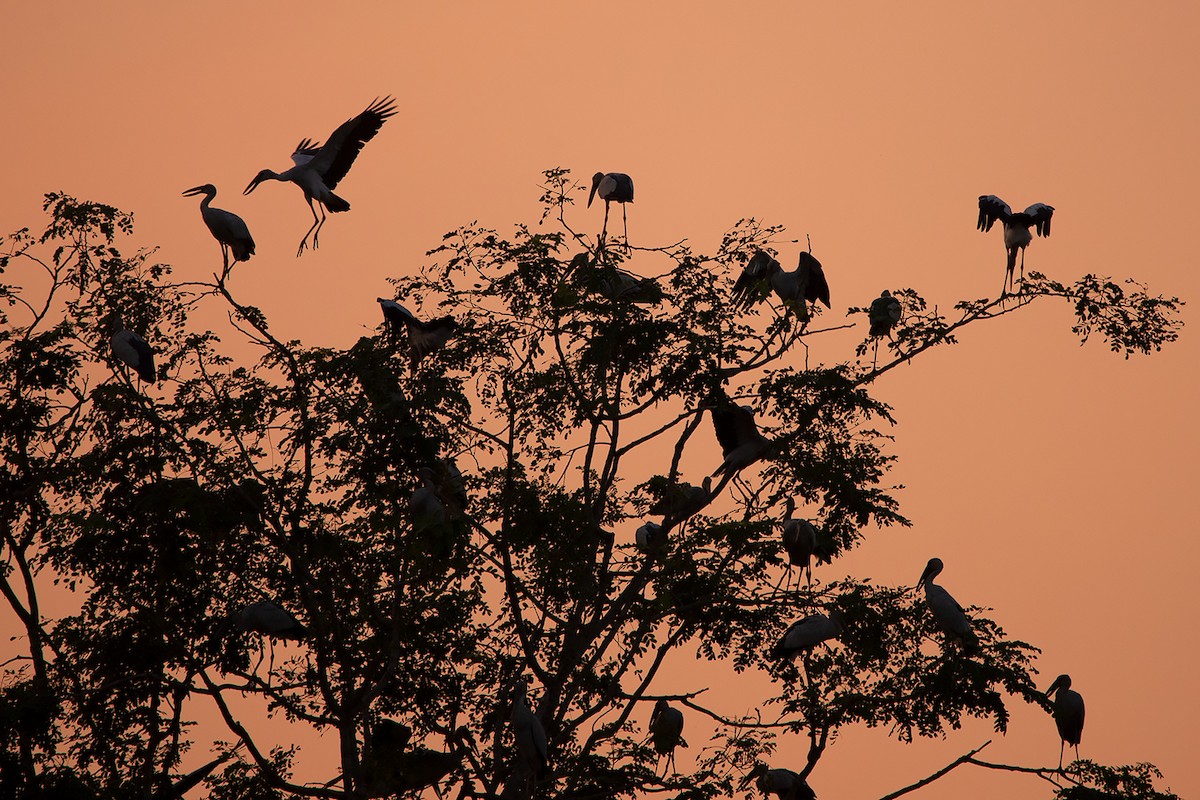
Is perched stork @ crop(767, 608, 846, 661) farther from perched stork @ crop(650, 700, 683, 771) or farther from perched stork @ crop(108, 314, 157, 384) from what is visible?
perched stork @ crop(108, 314, 157, 384)

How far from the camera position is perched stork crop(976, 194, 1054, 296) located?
1753 centimetres

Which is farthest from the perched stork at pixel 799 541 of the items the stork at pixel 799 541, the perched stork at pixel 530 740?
the perched stork at pixel 530 740

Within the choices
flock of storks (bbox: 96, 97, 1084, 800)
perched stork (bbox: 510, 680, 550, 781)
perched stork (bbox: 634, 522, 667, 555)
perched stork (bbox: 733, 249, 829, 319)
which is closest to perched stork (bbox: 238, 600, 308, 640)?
flock of storks (bbox: 96, 97, 1084, 800)

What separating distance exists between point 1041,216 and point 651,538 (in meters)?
5.53

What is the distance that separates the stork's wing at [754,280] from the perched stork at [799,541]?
1979 mm

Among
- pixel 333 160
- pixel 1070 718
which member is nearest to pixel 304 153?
pixel 333 160

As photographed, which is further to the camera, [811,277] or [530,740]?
[811,277]

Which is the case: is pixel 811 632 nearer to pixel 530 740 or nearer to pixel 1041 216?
pixel 530 740

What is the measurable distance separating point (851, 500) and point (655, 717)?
2.85 metres

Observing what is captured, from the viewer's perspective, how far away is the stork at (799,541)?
15.4 m

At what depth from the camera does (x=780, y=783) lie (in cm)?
1561

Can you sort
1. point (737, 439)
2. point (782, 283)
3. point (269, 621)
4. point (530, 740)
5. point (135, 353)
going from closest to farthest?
point (530, 740) < point (269, 621) < point (135, 353) < point (737, 439) < point (782, 283)

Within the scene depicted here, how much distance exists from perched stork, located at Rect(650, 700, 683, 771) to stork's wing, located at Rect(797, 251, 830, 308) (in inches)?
156

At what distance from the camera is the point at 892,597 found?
1502 cm
